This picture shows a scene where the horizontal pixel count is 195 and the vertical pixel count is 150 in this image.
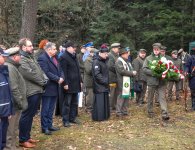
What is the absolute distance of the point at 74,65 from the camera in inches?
364

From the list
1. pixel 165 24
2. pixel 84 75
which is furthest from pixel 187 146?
pixel 165 24

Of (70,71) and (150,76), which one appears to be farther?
(150,76)

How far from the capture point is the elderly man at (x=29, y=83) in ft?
24.1

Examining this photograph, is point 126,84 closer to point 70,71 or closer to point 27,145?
point 70,71

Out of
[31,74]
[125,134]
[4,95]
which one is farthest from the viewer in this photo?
[125,134]

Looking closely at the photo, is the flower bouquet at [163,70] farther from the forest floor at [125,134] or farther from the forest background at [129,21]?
the forest background at [129,21]

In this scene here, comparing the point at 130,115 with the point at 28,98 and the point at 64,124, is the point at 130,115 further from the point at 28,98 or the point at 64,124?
the point at 28,98

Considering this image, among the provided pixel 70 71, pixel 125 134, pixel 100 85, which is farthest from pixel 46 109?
pixel 100 85

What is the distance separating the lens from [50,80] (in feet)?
27.0

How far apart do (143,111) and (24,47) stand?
5.51 m

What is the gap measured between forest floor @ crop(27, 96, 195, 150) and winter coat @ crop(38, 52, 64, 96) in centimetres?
111

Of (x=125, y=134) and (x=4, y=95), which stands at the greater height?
(x=4, y=95)

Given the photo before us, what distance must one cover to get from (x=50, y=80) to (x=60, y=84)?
3.13ft

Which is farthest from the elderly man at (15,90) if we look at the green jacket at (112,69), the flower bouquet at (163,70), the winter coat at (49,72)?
the green jacket at (112,69)
